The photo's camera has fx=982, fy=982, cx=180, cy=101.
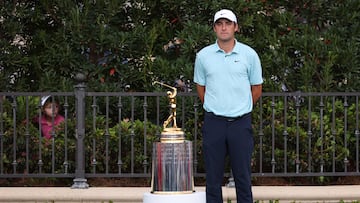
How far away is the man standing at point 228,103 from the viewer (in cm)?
804

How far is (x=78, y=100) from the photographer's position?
9.62 metres

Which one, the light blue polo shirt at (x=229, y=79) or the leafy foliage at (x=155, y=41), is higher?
the leafy foliage at (x=155, y=41)

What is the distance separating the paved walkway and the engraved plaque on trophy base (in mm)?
2474

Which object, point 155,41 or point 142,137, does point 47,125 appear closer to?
point 142,137

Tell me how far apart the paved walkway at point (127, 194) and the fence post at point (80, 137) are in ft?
0.34

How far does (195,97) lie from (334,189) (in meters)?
1.66

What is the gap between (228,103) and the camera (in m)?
8.02

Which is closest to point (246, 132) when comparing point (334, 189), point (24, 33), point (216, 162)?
point (216, 162)

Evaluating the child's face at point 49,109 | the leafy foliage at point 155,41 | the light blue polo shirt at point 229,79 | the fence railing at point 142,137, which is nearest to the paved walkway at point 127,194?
the fence railing at point 142,137

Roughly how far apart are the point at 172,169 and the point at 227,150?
1.44 metres

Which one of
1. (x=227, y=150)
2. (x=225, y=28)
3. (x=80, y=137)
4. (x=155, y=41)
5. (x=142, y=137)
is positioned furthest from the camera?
(x=155, y=41)

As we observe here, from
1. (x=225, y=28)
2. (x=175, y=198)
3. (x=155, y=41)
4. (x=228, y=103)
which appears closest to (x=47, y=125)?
(x=155, y=41)

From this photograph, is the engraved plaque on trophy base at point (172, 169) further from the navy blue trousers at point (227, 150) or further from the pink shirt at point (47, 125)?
the pink shirt at point (47, 125)

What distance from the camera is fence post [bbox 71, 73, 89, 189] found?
9617 millimetres
